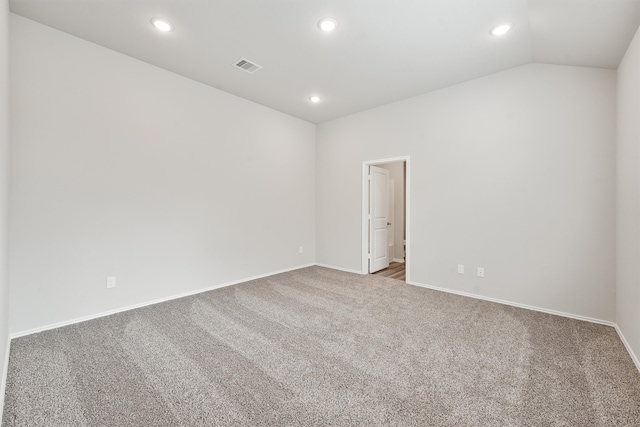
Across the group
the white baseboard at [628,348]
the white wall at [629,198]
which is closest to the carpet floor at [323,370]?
the white baseboard at [628,348]

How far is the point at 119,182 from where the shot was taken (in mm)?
3041

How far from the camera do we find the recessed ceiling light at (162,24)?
2510mm

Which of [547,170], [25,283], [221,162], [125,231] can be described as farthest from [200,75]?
[547,170]

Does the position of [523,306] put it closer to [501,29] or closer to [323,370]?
[323,370]

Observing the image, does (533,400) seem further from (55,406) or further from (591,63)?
(591,63)

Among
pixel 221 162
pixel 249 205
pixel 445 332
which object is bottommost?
pixel 445 332

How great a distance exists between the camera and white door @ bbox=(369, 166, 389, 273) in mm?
4941

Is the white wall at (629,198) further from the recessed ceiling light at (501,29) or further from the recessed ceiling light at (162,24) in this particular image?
the recessed ceiling light at (162,24)

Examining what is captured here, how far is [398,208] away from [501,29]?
4.25 m

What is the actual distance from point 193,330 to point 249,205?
222cm

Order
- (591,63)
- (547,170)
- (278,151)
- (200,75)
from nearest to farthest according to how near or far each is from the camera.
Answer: (591,63) → (547,170) → (200,75) → (278,151)

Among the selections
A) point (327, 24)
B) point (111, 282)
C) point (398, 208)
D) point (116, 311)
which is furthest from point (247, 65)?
point (398, 208)

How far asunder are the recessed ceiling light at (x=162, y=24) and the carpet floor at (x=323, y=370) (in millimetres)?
3065

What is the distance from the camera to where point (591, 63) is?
275cm
